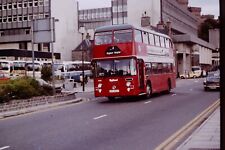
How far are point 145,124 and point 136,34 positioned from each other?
11.3 meters

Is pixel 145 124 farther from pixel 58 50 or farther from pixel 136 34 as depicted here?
pixel 58 50

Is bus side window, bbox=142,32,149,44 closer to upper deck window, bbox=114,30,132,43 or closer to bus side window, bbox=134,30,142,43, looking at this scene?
bus side window, bbox=134,30,142,43

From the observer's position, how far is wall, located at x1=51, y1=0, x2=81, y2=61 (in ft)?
301

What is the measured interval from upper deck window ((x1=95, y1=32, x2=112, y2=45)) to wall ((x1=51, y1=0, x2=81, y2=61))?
6386 cm

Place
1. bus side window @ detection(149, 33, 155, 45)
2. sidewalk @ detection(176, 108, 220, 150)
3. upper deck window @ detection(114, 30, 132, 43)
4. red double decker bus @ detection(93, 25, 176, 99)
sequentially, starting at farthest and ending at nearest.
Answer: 1. bus side window @ detection(149, 33, 155, 45)
2. upper deck window @ detection(114, 30, 132, 43)
3. red double decker bus @ detection(93, 25, 176, 99)
4. sidewalk @ detection(176, 108, 220, 150)

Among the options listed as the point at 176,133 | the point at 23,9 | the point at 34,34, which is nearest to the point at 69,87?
the point at 34,34

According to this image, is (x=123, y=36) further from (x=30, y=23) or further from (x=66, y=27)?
(x=66, y=27)

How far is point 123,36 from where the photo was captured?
83.7 feet

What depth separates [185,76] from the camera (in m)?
77.3

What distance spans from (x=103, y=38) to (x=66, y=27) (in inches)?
2760

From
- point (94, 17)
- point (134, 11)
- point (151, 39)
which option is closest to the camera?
point (151, 39)

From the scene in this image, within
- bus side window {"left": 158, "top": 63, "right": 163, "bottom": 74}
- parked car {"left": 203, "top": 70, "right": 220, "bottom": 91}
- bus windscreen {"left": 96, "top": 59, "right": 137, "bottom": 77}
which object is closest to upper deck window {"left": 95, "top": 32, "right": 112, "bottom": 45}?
bus windscreen {"left": 96, "top": 59, "right": 137, "bottom": 77}

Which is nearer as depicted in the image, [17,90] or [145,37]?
[17,90]

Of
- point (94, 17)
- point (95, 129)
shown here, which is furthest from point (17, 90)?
point (94, 17)
